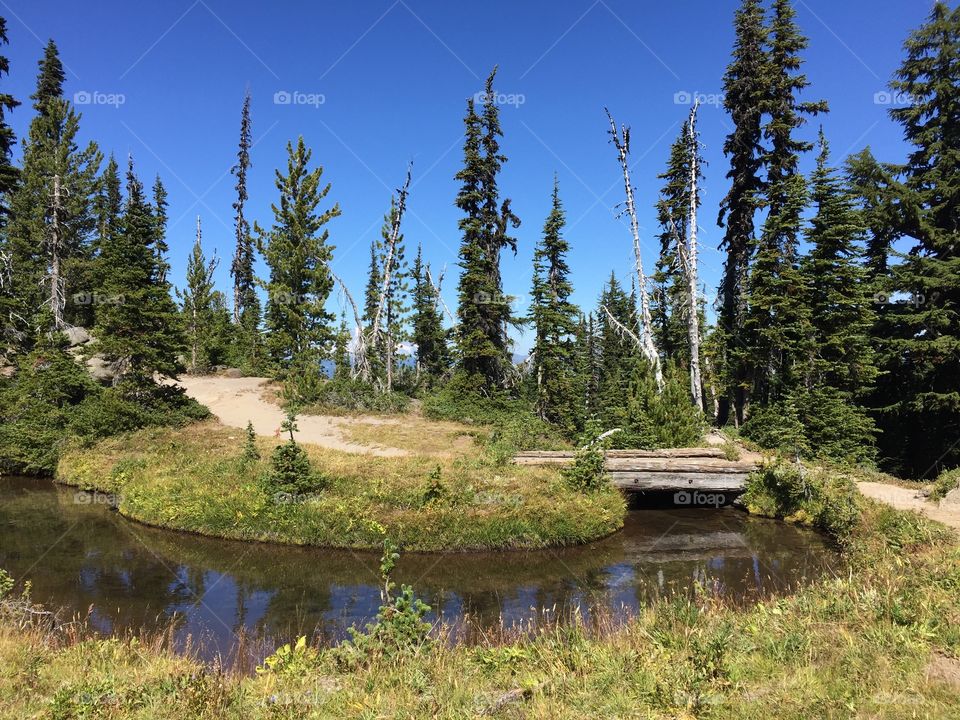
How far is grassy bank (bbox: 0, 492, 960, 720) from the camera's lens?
4930mm

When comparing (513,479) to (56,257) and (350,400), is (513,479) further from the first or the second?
(56,257)

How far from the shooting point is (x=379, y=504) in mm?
14406

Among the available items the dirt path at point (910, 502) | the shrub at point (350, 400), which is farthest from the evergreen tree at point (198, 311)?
the dirt path at point (910, 502)

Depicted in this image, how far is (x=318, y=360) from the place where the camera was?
31703 mm

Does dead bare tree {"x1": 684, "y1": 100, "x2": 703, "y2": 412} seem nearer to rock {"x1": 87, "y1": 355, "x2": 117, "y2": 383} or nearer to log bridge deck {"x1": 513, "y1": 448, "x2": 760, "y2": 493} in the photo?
log bridge deck {"x1": 513, "y1": 448, "x2": 760, "y2": 493}

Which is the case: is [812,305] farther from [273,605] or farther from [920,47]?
[273,605]

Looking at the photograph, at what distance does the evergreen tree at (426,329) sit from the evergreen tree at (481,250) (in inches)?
792

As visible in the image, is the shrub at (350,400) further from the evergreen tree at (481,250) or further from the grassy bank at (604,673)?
the grassy bank at (604,673)

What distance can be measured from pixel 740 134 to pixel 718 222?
457cm

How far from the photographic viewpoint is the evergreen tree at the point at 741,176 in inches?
994

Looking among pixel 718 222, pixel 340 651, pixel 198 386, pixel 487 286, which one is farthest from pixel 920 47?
pixel 198 386

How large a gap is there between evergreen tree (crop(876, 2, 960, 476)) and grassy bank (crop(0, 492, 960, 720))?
664 inches

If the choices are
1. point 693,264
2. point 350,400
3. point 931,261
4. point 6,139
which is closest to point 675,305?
point 693,264

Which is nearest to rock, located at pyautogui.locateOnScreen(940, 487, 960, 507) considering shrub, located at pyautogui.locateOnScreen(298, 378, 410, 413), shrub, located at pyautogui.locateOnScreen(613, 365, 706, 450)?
shrub, located at pyautogui.locateOnScreen(613, 365, 706, 450)
